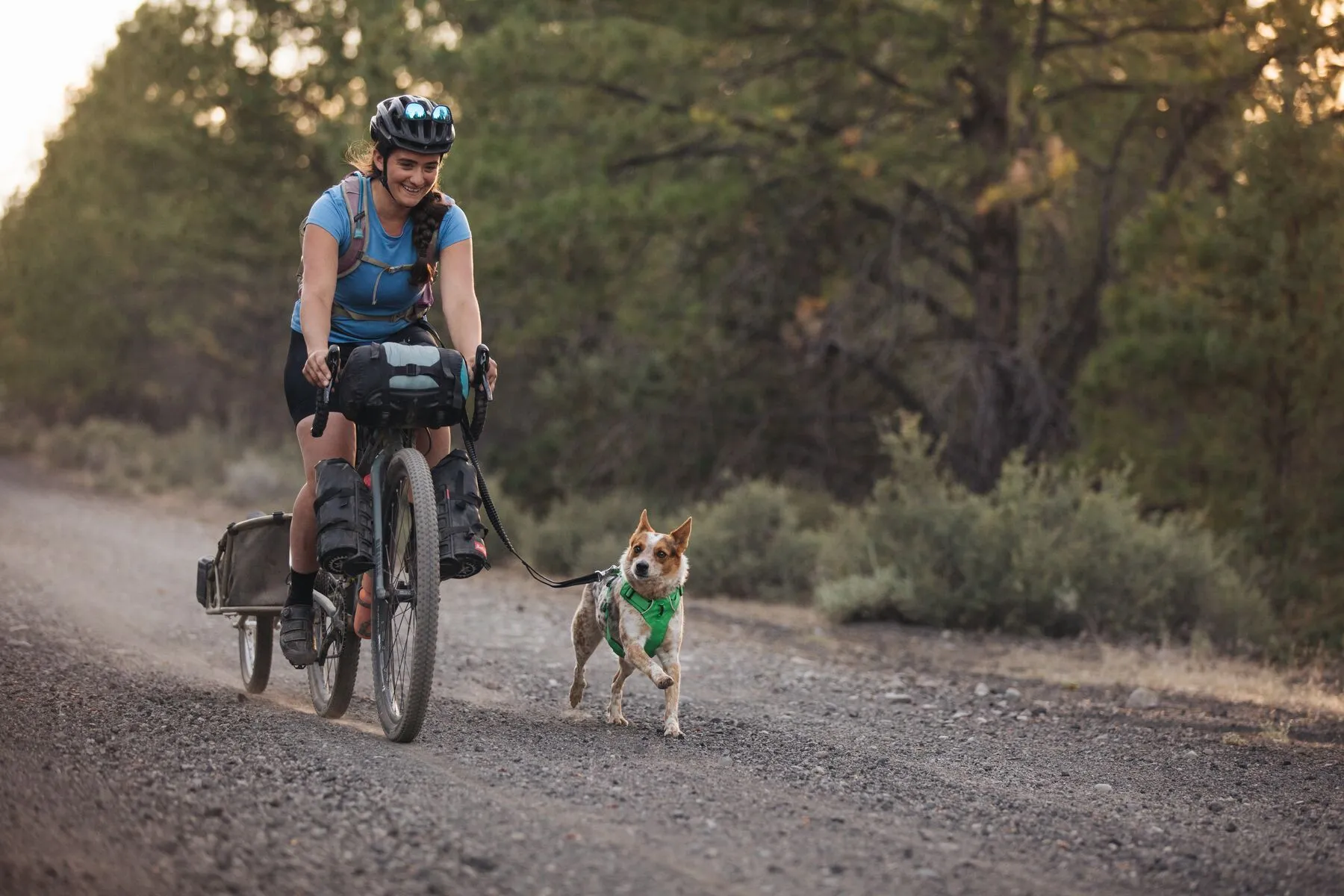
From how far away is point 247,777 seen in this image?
197 inches

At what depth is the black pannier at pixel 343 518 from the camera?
5.68 metres

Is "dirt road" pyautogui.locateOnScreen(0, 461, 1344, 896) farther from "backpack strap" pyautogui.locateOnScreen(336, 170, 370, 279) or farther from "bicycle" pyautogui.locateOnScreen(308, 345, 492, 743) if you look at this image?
"backpack strap" pyautogui.locateOnScreen(336, 170, 370, 279)

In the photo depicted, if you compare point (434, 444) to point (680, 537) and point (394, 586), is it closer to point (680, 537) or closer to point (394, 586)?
point (394, 586)

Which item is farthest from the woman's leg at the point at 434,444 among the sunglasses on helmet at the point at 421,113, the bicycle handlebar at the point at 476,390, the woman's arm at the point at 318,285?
the sunglasses on helmet at the point at 421,113

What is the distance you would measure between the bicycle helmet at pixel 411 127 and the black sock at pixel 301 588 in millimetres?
1967

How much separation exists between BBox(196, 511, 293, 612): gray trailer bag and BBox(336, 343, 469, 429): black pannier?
156cm

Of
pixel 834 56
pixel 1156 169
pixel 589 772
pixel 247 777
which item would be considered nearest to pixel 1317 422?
pixel 1156 169

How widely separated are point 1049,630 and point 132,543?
969 cm

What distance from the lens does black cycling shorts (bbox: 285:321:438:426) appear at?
19.9 feet

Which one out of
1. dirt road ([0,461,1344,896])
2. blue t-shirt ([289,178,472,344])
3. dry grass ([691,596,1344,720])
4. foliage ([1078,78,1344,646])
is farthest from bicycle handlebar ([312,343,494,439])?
foliage ([1078,78,1344,646])

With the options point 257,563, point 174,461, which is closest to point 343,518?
point 257,563

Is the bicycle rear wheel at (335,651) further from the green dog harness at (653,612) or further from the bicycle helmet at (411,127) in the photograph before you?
the bicycle helmet at (411,127)

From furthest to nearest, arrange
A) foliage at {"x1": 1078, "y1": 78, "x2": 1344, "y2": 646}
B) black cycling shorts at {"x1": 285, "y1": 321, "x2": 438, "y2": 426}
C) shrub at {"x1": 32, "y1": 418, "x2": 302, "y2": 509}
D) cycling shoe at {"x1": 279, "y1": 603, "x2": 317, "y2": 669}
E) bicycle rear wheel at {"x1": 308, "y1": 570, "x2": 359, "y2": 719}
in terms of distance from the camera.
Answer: shrub at {"x1": 32, "y1": 418, "x2": 302, "y2": 509}
foliage at {"x1": 1078, "y1": 78, "x2": 1344, "y2": 646}
cycling shoe at {"x1": 279, "y1": 603, "x2": 317, "y2": 669}
bicycle rear wheel at {"x1": 308, "y1": 570, "x2": 359, "y2": 719}
black cycling shorts at {"x1": 285, "y1": 321, "x2": 438, "y2": 426}

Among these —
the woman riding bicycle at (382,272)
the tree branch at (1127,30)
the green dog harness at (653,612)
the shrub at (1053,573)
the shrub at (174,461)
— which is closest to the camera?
the woman riding bicycle at (382,272)
